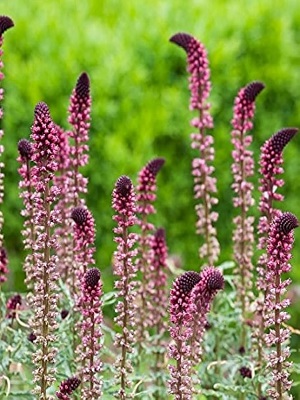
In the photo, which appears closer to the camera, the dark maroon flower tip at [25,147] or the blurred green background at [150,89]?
the dark maroon flower tip at [25,147]

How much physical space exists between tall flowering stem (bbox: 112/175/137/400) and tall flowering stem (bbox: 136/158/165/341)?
78 cm

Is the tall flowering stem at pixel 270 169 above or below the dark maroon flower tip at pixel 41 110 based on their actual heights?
above

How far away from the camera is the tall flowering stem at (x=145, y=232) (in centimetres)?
483

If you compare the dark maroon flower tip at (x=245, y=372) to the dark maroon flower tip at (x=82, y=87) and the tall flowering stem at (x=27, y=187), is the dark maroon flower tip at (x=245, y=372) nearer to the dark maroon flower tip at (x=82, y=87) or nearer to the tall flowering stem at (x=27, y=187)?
the tall flowering stem at (x=27, y=187)

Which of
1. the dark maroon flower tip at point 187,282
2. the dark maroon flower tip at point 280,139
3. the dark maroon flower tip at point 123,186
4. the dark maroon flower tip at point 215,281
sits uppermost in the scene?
the dark maroon flower tip at point 280,139

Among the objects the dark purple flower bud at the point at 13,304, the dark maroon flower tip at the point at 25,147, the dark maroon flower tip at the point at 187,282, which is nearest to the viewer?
the dark maroon flower tip at the point at 187,282

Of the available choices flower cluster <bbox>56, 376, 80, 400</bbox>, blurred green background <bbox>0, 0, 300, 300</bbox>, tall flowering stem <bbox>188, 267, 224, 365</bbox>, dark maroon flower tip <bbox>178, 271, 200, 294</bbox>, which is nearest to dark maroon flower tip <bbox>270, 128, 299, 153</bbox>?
tall flowering stem <bbox>188, 267, 224, 365</bbox>

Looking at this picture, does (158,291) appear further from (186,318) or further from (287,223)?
(287,223)

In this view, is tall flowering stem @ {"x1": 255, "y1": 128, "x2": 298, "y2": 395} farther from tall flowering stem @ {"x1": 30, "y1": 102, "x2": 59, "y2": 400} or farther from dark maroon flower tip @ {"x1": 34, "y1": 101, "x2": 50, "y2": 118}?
dark maroon flower tip @ {"x1": 34, "y1": 101, "x2": 50, "y2": 118}

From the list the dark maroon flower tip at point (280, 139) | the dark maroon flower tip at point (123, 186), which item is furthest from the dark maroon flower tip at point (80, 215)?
the dark maroon flower tip at point (280, 139)

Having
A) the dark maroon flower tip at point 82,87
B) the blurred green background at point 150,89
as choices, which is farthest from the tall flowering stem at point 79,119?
the blurred green background at point 150,89

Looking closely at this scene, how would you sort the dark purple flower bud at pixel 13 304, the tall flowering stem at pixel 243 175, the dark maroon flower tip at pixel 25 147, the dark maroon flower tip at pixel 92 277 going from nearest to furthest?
the dark maroon flower tip at pixel 92 277 → the dark maroon flower tip at pixel 25 147 → the dark purple flower bud at pixel 13 304 → the tall flowering stem at pixel 243 175

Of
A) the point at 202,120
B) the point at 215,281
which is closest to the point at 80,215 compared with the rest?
the point at 215,281

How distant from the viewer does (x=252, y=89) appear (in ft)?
15.8
